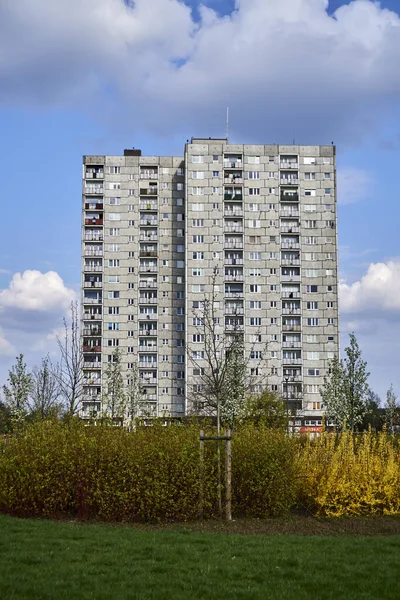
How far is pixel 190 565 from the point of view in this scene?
35.4ft

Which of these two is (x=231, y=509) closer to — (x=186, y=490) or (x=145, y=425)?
(x=186, y=490)

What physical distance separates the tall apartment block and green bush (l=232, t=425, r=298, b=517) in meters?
73.3

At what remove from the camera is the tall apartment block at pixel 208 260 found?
92500 millimetres

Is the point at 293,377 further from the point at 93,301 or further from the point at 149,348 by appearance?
the point at 93,301

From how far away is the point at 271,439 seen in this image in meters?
17.7

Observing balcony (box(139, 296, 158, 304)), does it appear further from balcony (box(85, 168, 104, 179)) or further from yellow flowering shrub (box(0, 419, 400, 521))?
yellow flowering shrub (box(0, 419, 400, 521))

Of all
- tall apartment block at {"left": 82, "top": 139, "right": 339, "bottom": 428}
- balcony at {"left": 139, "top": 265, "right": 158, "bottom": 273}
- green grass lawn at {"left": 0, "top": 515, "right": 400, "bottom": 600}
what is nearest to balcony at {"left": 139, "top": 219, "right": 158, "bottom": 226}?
tall apartment block at {"left": 82, "top": 139, "right": 339, "bottom": 428}

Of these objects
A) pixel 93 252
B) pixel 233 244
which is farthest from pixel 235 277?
pixel 93 252

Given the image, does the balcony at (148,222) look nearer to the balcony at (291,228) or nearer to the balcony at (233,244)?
the balcony at (233,244)

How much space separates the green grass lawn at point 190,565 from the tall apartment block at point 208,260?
7755 centimetres

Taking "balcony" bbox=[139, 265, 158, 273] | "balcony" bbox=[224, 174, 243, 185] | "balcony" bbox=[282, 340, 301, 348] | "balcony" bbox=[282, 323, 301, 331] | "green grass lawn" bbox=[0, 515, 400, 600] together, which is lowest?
"green grass lawn" bbox=[0, 515, 400, 600]

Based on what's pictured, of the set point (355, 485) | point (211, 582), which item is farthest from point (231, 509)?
point (211, 582)

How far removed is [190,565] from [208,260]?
273ft

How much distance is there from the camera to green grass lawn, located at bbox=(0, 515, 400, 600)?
9.42 metres
